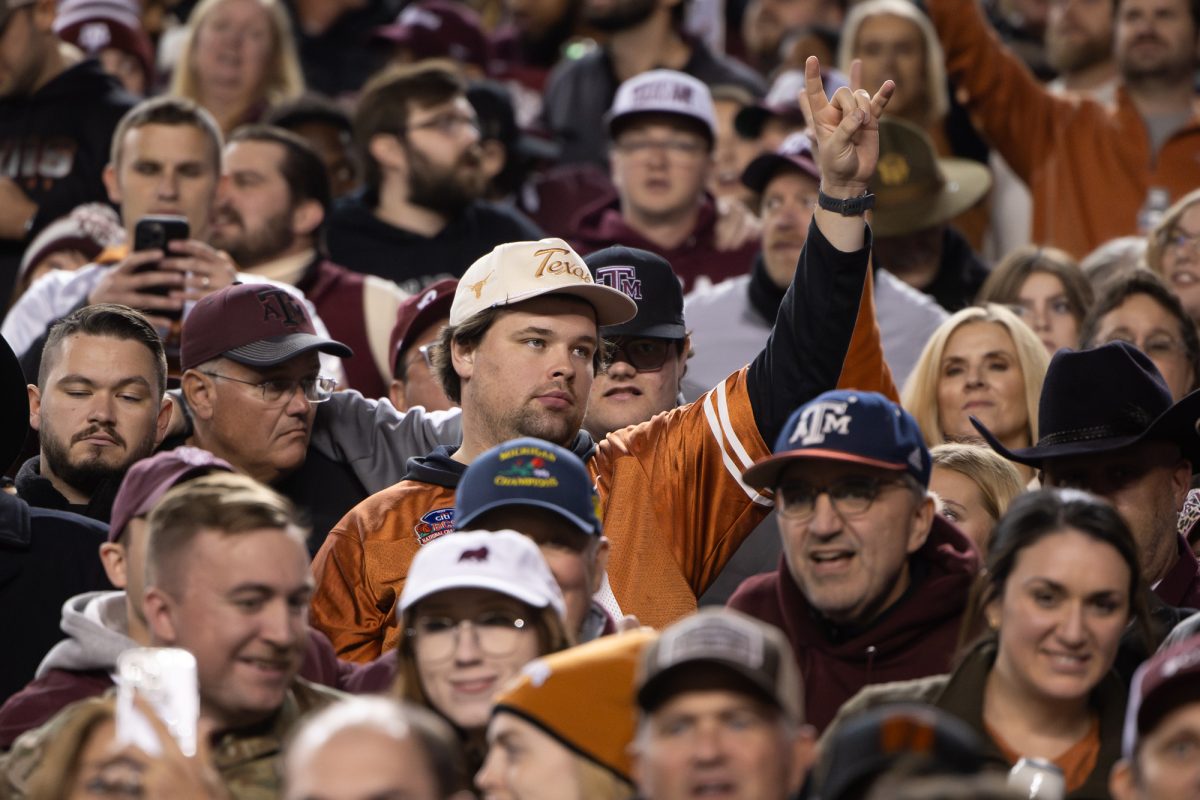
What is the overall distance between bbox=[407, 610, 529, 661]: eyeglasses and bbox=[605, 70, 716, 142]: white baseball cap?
4.79 metres

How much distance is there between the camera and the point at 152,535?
17.7ft

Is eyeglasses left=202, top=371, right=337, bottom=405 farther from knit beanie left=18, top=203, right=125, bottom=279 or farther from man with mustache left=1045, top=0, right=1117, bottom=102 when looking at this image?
man with mustache left=1045, top=0, right=1117, bottom=102

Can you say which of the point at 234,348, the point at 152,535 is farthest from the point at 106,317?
the point at 152,535

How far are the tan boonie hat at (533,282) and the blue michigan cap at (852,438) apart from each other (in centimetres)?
106

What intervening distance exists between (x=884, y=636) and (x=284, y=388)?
7.74 feet

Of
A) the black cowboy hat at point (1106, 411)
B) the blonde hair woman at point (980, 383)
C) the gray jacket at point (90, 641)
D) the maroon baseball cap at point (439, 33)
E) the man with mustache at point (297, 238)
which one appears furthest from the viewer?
the maroon baseball cap at point (439, 33)

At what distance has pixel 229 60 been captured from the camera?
1124 centimetres

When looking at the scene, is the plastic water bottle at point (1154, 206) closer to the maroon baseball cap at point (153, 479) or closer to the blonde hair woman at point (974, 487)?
the blonde hair woman at point (974, 487)

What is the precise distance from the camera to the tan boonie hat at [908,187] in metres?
9.64

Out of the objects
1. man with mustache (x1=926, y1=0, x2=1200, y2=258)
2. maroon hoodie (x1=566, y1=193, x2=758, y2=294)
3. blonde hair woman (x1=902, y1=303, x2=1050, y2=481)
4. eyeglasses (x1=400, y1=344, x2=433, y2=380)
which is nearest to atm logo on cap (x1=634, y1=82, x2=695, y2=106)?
maroon hoodie (x1=566, y1=193, x2=758, y2=294)

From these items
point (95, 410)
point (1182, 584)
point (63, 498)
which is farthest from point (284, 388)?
point (1182, 584)

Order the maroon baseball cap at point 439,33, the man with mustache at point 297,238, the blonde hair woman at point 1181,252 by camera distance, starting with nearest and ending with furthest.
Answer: the blonde hair woman at point 1181,252 → the man with mustache at point 297,238 → the maroon baseball cap at point 439,33

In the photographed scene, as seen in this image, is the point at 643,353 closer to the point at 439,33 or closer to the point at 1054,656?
the point at 1054,656

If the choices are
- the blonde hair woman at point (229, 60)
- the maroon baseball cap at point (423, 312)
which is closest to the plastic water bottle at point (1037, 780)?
the maroon baseball cap at point (423, 312)
